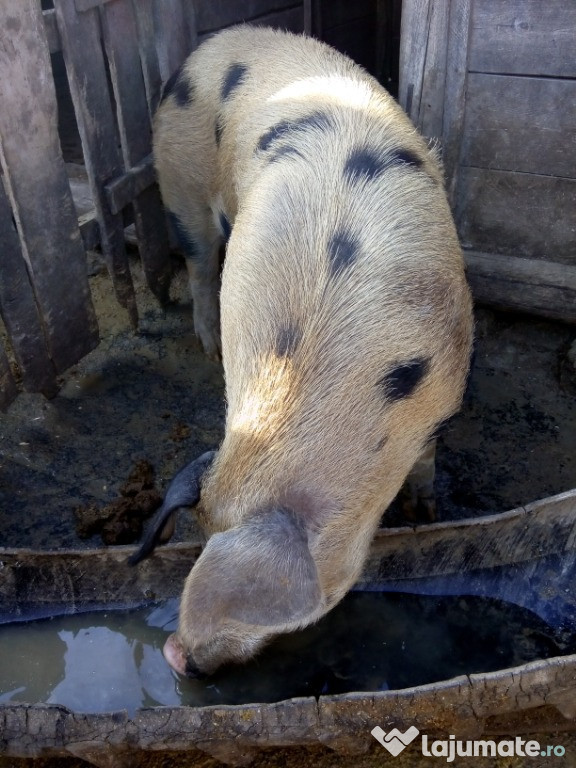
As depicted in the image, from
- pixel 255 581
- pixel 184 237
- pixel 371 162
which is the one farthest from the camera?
pixel 184 237

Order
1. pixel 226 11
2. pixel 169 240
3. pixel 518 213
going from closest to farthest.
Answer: pixel 518 213 → pixel 226 11 → pixel 169 240

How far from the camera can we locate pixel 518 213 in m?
3.82

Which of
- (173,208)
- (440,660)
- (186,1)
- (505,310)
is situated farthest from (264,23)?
(440,660)

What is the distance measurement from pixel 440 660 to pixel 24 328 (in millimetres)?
2290

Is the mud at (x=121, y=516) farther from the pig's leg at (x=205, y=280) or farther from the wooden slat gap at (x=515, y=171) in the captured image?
the wooden slat gap at (x=515, y=171)

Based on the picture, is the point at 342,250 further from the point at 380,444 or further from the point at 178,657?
the point at 178,657

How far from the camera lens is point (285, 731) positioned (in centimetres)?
200

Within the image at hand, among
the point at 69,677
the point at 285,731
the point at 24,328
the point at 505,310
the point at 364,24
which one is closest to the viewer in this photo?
the point at 285,731

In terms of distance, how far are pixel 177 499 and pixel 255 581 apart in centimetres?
51

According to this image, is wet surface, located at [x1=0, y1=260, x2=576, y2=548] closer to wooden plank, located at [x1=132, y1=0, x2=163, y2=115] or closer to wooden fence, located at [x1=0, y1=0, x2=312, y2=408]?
wooden fence, located at [x1=0, y1=0, x2=312, y2=408]

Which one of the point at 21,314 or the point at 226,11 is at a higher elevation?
the point at 226,11

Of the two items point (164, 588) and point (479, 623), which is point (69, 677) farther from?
point (479, 623)

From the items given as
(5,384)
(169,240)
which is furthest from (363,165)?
(169,240)
